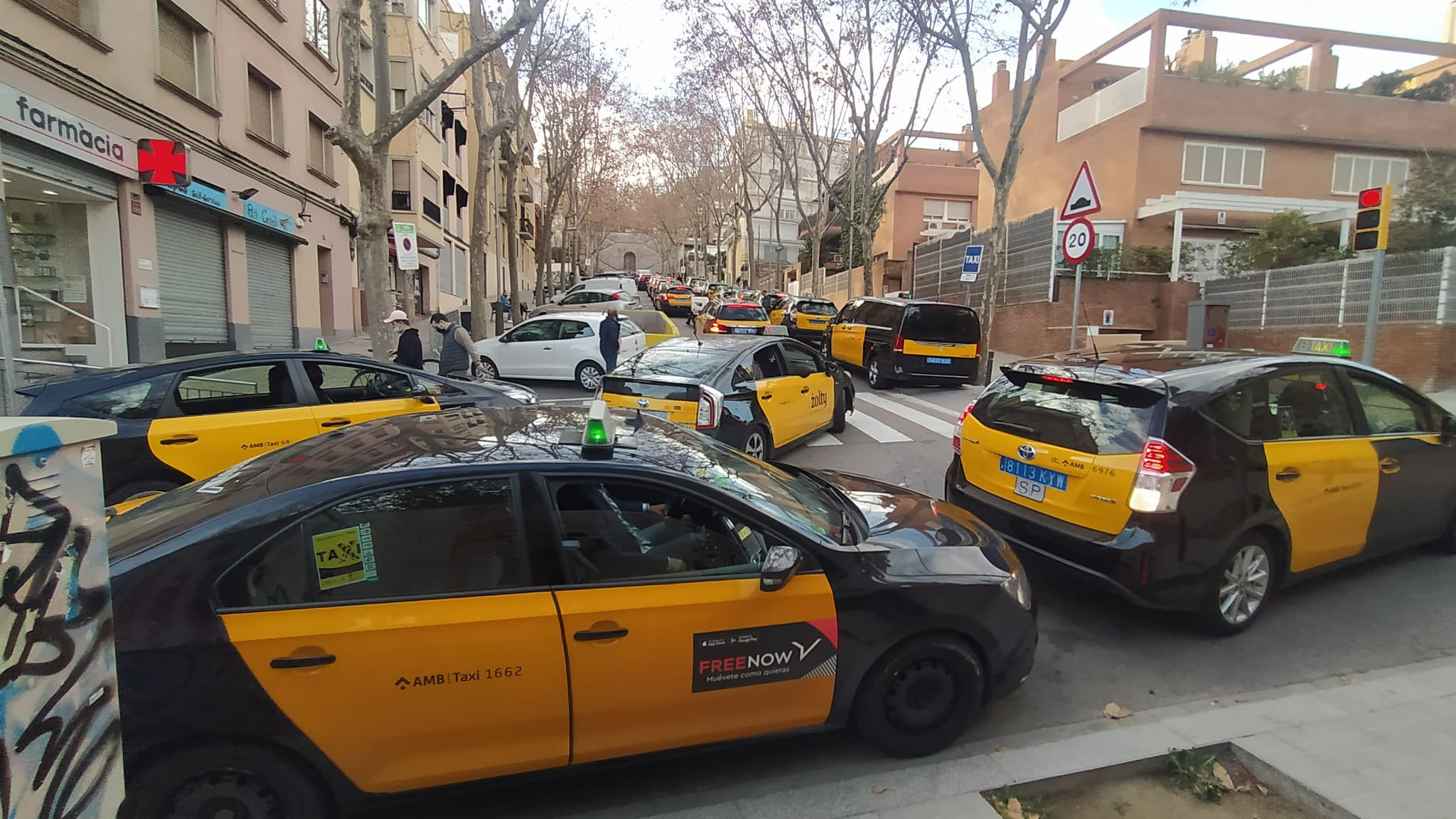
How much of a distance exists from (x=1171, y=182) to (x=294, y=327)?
27.7 metres

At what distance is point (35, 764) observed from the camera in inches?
58.4

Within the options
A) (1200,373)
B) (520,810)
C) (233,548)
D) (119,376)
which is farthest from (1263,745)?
(119,376)

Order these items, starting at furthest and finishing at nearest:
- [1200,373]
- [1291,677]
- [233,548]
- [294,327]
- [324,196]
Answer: [324,196], [294,327], [1200,373], [1291,677], [233,548]

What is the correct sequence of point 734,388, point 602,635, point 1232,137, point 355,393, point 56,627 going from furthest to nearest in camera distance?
point 1232,137 < point 734,388 < point 355,393 < point 602,635 < point 56,627

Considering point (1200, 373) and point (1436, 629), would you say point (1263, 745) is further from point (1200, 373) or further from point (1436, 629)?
point (1436, 629)

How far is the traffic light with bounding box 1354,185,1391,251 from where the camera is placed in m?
7.83

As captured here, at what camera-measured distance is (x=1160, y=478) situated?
4.03 m

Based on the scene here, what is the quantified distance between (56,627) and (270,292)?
18.0m

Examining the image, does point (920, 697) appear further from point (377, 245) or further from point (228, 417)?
point (377, 245)

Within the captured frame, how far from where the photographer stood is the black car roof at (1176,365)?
4316mm

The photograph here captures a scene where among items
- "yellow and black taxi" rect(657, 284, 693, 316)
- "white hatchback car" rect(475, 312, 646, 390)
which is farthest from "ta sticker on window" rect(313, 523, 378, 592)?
"yellow and black taxi" rect(657, 284, 693, 316)

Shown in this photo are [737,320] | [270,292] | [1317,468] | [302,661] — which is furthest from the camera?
[737,320]

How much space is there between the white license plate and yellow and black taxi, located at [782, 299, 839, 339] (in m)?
17.7

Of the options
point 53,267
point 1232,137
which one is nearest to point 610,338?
point 53,267
